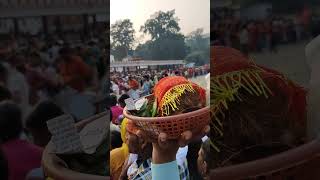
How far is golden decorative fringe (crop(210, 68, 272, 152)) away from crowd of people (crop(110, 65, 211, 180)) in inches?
4.1

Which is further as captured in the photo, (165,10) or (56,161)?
(56,161)

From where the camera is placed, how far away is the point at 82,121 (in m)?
3.30

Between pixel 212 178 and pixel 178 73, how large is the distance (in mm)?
638

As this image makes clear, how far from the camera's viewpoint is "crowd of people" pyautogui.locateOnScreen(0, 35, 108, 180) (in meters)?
3.27

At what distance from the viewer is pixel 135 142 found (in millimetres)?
3266

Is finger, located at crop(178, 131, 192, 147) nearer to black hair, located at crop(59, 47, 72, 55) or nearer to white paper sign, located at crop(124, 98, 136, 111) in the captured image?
white paper sign, located at crop(124, 98, 136, 111)

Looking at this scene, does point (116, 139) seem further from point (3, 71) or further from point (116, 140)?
point (3, 71)

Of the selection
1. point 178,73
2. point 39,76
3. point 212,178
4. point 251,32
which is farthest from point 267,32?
point 39,76

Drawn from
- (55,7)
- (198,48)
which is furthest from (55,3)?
(198,48)

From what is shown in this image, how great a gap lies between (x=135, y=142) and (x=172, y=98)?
35cm

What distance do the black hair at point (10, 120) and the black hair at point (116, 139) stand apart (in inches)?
22.5

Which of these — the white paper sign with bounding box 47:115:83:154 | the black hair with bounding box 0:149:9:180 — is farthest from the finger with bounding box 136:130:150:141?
the black hair with bounding box 0:149:9:180

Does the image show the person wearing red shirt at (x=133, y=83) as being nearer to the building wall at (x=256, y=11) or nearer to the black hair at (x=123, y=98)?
the black hair at (x=123, y=98)

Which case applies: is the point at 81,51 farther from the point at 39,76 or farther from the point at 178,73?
the point at 178,73
